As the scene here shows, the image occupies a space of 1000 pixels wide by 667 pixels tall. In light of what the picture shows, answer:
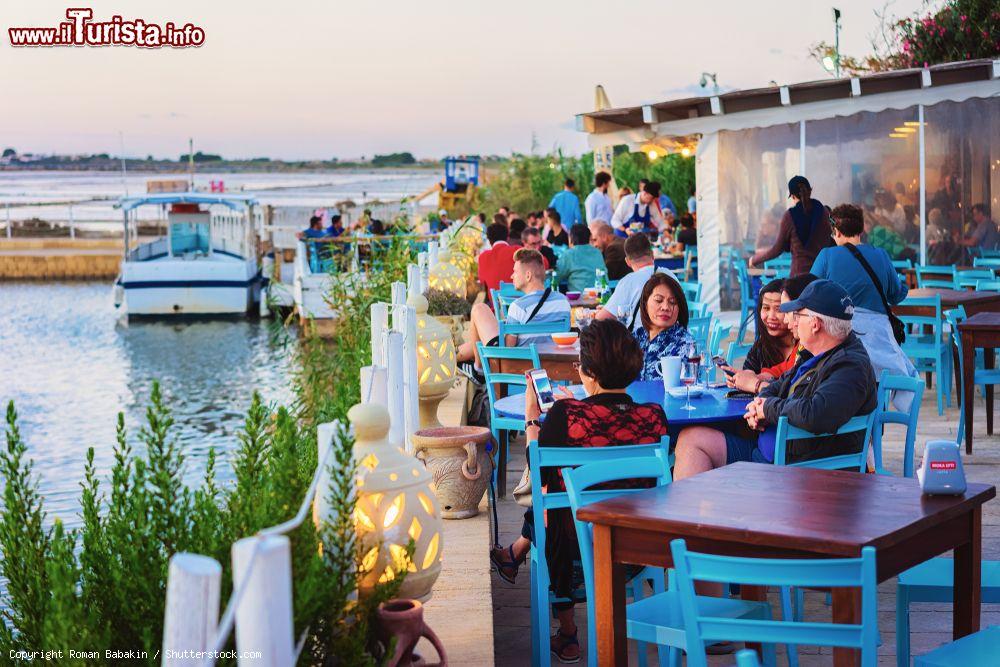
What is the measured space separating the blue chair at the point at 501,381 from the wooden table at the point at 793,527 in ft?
8.58

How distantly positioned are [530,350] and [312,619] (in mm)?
4241

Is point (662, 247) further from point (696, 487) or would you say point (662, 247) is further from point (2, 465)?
point (2, 465)

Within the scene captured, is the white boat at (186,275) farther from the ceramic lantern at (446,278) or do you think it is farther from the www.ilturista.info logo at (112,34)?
the ceramic lantern at (446,278)

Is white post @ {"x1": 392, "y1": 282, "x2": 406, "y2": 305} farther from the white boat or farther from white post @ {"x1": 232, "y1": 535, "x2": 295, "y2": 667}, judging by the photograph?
the white boat

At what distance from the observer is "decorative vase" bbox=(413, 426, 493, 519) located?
5285 mm

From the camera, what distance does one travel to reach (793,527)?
325 cm

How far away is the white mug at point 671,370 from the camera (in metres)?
5.68

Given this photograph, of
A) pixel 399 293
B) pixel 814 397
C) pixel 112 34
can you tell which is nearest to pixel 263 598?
pixel 814 397

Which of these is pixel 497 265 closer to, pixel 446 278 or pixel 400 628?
pixel 446 278

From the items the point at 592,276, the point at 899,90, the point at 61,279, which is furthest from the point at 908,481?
the point at 61,279

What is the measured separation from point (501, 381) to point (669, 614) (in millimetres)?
3262

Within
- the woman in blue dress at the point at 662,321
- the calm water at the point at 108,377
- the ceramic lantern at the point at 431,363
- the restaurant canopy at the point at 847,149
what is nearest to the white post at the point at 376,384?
the woman in blue dress at the point at 662,321

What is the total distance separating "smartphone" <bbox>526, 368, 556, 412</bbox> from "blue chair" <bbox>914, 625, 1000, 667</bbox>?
2.18 metres

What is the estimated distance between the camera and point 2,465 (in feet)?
9.80
